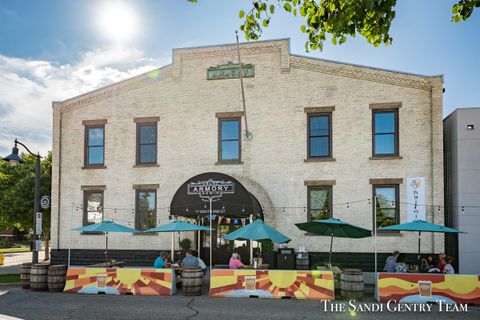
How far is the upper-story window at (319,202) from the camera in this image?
20.2m

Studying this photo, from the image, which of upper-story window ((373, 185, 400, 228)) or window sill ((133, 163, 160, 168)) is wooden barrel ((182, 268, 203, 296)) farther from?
upper-story window ((373, 185, 400, 228))

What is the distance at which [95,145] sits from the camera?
23.1m

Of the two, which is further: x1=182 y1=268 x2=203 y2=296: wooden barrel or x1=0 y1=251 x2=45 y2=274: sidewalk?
x1=0 y1=251 x2=45 y2=274: sidewalk

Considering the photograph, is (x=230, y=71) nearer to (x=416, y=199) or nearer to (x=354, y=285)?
(x=416, y=199)

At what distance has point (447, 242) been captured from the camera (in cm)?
1983

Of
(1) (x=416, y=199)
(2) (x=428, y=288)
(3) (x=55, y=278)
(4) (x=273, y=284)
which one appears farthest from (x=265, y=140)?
(3) (x=55, y=278)

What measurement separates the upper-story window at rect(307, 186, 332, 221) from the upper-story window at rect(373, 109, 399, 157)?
2723mm

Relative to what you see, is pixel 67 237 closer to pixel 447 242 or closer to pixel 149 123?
pixel 149 123

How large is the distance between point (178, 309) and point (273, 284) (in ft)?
10.6

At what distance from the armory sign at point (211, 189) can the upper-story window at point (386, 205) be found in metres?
6.32

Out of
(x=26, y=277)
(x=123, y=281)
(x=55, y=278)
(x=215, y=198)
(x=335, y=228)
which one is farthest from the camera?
(x=215, y=198)

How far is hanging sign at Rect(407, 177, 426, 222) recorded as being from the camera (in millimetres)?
19281

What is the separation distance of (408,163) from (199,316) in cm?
1192

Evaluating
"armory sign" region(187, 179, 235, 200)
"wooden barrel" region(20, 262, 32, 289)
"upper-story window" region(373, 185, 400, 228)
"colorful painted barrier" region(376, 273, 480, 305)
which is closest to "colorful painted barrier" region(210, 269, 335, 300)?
"colorful painted barrier" region(376, 273, 480, 305)
